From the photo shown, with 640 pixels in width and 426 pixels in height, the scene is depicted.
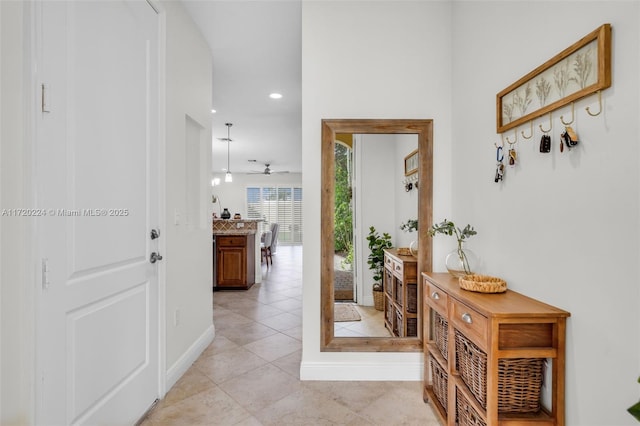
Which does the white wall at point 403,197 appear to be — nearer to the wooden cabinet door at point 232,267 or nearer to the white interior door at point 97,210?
the white interior door at point 97,210

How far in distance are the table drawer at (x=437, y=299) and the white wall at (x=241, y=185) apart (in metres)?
9.56

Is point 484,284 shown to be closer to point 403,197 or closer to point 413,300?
point 413,300

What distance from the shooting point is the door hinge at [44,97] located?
1.20 meters

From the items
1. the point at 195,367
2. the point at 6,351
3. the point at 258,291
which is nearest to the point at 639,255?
the point at 6,351

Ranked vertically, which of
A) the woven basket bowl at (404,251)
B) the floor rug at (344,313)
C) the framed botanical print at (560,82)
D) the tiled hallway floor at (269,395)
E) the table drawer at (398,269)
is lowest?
the tiled hallway floor at (269,395)

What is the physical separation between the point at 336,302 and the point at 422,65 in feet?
5.87

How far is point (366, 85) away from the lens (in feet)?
7.43

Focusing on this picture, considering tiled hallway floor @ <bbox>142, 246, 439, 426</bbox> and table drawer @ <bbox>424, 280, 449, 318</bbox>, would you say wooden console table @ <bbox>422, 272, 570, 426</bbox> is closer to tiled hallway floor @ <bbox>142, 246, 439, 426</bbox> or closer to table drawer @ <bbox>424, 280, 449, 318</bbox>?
table drawer @ <bbox>424, 280, 449, 318</bbox>

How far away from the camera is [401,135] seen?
2297 millimetres

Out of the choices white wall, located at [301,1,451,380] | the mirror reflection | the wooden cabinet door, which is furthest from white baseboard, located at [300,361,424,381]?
the wooden cabinet door

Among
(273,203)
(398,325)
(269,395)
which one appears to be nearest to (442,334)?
(398,325)

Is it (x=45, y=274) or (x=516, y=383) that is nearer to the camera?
(x=45, y=274)

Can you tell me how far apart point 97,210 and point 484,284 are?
1.85 meters

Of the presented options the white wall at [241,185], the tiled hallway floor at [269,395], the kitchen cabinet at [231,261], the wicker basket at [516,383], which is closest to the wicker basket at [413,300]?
the tiled hallway floor at [269,395]
